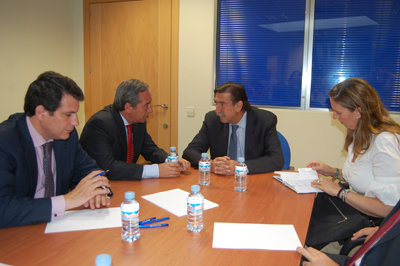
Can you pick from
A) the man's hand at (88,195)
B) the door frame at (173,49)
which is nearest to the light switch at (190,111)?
the door frame at (173,49)

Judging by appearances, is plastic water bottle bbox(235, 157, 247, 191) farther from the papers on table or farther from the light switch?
the light switch

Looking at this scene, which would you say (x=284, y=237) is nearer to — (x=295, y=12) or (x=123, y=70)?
(x=295, y=12)

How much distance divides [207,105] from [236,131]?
1467mm

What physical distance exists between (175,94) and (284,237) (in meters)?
3.34

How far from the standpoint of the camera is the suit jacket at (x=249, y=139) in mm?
2783

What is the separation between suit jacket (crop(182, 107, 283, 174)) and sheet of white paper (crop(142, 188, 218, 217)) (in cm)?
74

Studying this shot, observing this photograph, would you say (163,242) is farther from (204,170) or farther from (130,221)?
(204,170)

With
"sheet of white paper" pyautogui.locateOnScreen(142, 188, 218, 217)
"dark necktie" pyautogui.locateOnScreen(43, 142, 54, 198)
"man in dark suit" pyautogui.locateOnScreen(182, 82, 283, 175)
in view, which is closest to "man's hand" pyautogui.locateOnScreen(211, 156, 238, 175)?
"man in dark suit" pyautogui.locateOnScreen(182, 82, 283, 175)

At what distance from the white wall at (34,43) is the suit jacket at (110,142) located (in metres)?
2.04

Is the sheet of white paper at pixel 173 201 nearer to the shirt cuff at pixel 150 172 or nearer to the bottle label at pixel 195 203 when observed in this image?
the bottle label at pixel 195 203

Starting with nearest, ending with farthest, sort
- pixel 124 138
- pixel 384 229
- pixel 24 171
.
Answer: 1. pixel 384 229
2. pixel 24 171
3. pixel 124 138

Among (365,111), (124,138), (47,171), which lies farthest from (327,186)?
(47,171)

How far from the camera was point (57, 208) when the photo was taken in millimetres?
1489

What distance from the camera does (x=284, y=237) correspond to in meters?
1.39
